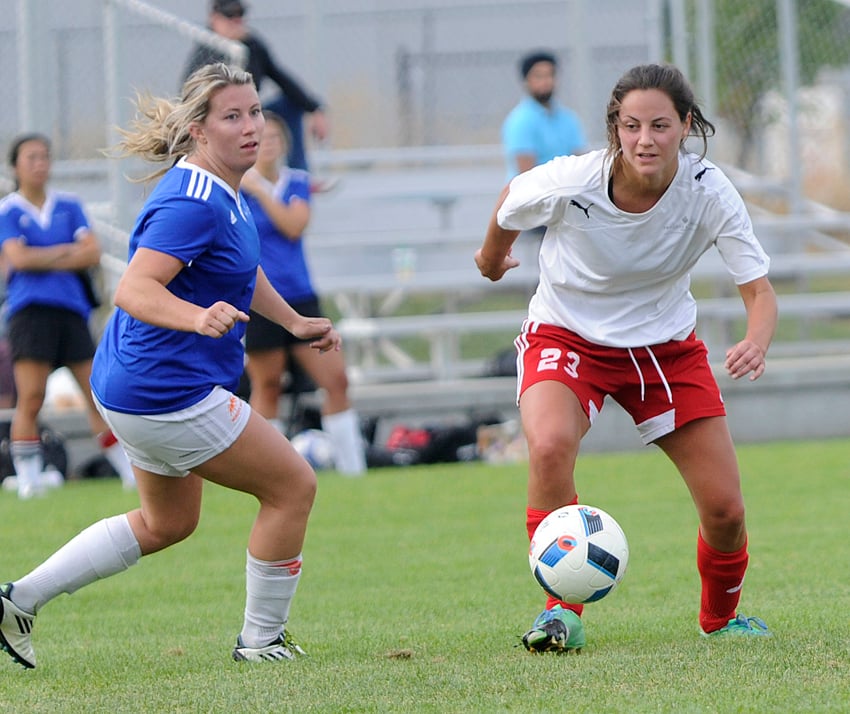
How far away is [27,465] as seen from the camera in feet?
34.9

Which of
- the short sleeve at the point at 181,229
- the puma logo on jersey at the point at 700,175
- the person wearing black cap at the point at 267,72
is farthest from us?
the person wearing black cap at the point at 267,72

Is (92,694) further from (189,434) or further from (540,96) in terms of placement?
(540,96)

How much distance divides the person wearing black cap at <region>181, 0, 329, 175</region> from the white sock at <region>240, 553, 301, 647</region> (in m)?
7.86

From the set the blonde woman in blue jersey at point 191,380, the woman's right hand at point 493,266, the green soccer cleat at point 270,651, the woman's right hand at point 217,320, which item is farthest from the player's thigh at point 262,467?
the woman's right hand at point 493,266

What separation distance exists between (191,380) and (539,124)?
832 centimetres

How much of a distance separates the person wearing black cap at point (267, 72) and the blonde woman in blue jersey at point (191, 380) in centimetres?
744

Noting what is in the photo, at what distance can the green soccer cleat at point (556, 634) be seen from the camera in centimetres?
506

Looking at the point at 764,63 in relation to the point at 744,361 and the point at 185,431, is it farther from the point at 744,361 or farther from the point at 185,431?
the point at 185,431

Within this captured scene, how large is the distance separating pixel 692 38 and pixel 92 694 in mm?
13439

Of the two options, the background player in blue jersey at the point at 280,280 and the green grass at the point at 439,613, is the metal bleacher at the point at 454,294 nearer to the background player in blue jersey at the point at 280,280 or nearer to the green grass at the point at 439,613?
the background player in blue jersey at the point at 280,280

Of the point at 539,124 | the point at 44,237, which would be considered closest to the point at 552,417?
the point at 44,237

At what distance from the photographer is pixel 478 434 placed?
12516mm

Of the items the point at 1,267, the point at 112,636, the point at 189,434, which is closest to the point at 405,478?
the point at 1,267

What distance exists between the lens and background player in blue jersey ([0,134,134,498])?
10602mm
